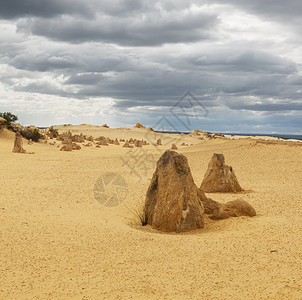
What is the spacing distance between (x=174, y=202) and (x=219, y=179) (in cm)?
476

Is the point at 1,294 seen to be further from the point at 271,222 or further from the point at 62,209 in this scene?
the point at 271,222

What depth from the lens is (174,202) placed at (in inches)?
303

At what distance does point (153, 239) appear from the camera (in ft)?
21.9

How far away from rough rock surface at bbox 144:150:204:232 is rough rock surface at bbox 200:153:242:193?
163 inches

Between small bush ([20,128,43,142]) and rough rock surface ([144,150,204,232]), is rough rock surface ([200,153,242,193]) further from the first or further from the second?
small bush ([20,128,43,142])

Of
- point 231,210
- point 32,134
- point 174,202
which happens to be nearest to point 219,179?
point 231,210

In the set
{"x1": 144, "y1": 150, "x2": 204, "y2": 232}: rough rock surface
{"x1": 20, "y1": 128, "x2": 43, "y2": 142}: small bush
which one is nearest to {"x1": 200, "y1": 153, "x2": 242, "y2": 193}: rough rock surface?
{"x1": 144, "y1": 150, "x2": 204, "y2": 232}: rough rock surface

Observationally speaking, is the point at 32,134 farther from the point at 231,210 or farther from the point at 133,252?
the point at 133,252

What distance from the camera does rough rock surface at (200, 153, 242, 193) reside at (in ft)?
39.5

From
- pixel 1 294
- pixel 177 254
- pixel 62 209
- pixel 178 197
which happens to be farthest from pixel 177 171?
pixel 1 294

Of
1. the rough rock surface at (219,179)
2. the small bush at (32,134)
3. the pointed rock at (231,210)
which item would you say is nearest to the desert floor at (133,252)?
the pointed rock at (231,210)

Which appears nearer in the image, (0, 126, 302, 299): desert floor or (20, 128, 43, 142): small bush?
(0, 126, 302, 299): desert floor

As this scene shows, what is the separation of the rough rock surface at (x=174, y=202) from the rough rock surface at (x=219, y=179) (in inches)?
163

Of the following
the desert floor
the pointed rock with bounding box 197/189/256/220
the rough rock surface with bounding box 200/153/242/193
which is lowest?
the desert floor
